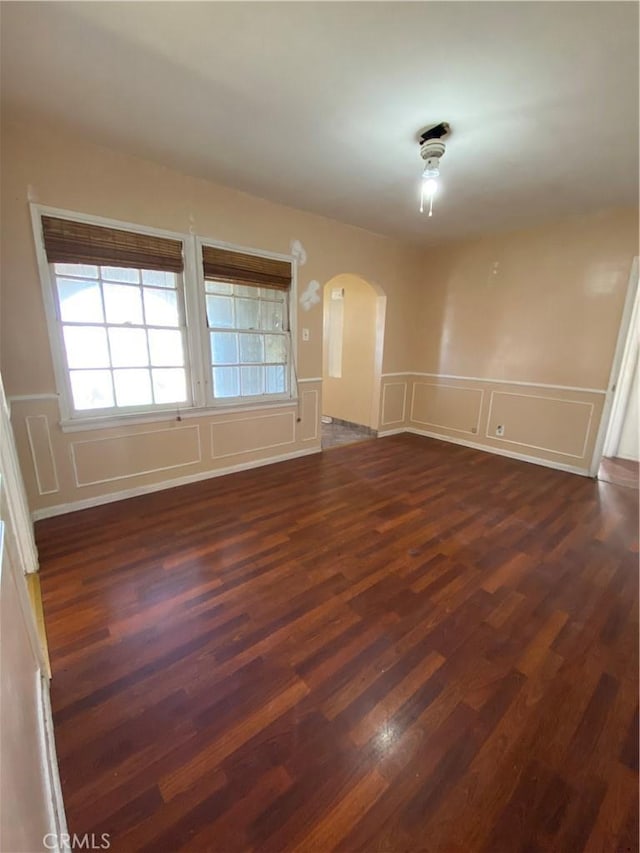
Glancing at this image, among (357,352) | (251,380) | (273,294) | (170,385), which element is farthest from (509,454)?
(170,385)

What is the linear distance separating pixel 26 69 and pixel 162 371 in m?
1.92

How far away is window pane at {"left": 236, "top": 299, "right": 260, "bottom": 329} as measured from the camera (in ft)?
11.5

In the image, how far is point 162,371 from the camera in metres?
3.15

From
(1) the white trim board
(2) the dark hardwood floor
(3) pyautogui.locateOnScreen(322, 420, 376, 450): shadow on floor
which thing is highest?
(1) the white trim board

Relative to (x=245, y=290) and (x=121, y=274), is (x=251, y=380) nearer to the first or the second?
(x=245, y=290)

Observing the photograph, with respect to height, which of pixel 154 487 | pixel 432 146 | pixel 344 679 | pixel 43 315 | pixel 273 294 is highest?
pixel 432 146

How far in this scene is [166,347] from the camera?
3135 mm

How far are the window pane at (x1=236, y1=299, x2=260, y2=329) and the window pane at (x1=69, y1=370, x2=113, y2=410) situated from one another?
1.32m

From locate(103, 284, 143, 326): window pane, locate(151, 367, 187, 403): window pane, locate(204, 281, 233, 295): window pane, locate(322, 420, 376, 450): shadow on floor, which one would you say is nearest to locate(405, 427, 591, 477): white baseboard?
locate(322, 420, 376, 450): shadow on floor

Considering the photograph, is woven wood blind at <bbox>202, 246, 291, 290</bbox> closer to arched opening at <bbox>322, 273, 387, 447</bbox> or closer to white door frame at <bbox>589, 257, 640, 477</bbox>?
arched opening at <bbox>322, 273, 387, 447</bbox>

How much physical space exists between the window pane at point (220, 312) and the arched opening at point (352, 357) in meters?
2.16

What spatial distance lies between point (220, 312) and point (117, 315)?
90cm

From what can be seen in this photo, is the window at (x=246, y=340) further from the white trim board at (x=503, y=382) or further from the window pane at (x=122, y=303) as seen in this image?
the white trim board at (x=503, y=382)

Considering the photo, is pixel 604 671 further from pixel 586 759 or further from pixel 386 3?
pixel 386 3
